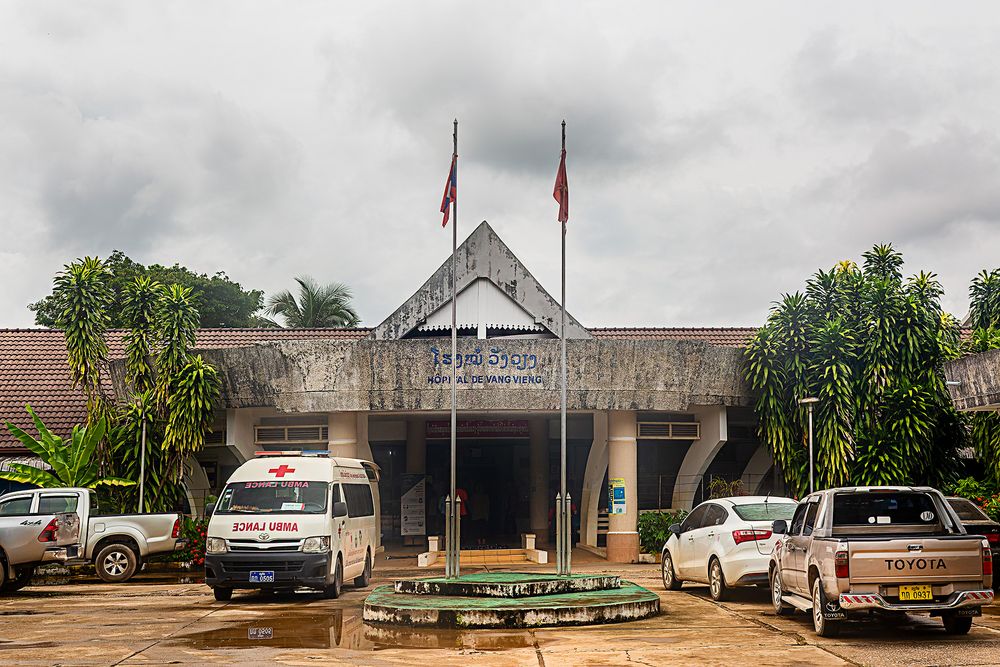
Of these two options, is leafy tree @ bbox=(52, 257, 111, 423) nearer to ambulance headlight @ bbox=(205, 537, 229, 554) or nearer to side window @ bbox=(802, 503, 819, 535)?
ambulance headlight @ bbox=(205, 537, 229, 554)

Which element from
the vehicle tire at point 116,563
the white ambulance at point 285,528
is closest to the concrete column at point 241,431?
Answer: the vehicle tire at point 116,563

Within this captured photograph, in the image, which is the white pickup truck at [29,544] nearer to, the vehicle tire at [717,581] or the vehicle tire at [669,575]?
the vehicle tire at [669,575]

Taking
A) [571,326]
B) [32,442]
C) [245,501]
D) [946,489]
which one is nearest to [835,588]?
[245,501]

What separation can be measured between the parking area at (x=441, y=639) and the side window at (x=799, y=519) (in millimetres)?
1084

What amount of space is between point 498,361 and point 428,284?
3595 mm

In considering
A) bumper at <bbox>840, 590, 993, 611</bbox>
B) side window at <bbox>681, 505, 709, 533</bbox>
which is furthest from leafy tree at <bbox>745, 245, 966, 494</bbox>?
bumper at <bbox>840, 590, 993, 611</bbox>

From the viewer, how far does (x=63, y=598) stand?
18.1 meters

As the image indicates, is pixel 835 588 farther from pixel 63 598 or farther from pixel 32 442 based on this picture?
pixel 32 442

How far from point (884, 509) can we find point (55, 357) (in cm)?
2685

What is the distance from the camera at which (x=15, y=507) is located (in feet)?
66.4

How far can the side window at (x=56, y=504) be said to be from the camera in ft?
67.7

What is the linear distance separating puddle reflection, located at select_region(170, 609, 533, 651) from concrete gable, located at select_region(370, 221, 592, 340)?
13503 millimetres

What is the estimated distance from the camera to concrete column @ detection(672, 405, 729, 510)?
1032 inches

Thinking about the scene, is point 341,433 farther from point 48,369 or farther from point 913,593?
point 913,593
